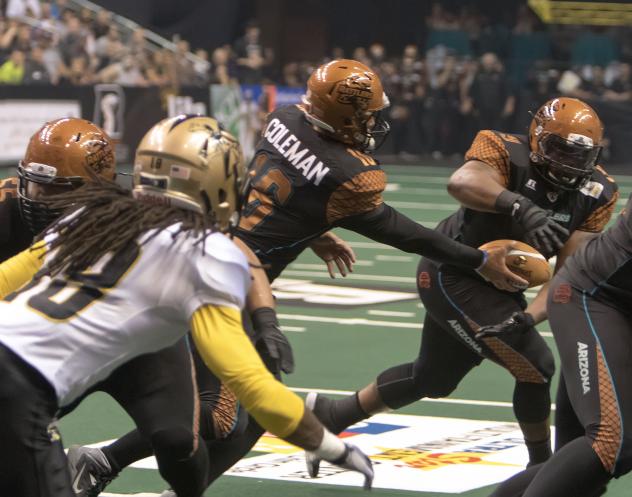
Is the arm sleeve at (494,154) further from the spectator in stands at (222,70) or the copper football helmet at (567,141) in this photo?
the spectator in stands at (222,70)

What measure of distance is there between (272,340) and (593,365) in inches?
40.5

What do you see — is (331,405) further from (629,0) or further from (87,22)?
(629,0)

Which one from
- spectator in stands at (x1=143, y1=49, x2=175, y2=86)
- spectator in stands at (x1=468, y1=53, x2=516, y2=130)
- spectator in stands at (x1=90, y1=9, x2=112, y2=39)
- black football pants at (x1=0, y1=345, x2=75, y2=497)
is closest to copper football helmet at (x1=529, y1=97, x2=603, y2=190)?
black football pants at (x1=0, y1=345, x2=75, y2=497)

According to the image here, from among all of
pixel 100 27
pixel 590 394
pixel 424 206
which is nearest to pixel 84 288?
pixel 590 394

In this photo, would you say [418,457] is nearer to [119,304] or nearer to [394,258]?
[119,304]

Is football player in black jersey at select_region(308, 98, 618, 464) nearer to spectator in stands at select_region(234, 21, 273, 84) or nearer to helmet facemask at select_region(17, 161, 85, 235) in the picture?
helmet facemask at select_region(17, 161, 85, 235)

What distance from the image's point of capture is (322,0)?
99.3 ft

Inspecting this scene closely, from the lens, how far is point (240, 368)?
3.56 m

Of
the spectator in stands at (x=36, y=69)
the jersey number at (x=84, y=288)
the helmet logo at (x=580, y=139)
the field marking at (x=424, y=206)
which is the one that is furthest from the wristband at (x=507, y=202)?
the spectator in stands at (x=36, y=69)

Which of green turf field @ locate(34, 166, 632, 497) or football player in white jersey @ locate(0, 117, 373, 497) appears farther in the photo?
green turf field @ locate(34, 166, 632, 497)

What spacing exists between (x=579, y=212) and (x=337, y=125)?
1.05 metres

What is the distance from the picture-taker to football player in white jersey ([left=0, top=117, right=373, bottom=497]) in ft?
11.9

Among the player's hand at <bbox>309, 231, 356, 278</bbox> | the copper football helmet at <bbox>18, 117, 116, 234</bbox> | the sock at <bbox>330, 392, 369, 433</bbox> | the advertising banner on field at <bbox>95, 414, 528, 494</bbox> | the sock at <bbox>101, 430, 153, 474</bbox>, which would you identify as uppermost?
the copper football helmet at <bbox>18, 117, 116, 234</bbox>

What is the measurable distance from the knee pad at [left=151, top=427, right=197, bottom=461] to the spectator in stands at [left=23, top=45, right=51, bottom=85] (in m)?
15.3
